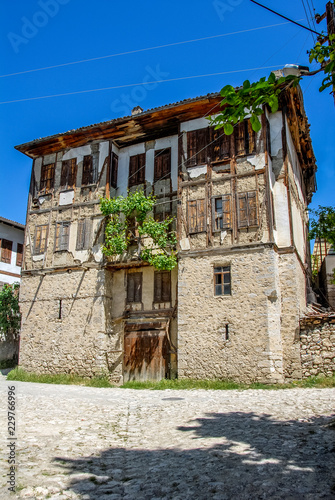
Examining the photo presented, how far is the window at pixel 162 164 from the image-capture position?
1723cm

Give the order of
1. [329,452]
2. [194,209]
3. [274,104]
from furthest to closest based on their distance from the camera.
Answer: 1. [194,209]
2. [329,452]
3. [274,104]

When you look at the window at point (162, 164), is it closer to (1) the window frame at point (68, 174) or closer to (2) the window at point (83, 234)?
(2) the window at point (83, 234)

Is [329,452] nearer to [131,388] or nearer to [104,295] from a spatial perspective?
[131,388]

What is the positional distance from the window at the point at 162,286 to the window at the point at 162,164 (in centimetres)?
390

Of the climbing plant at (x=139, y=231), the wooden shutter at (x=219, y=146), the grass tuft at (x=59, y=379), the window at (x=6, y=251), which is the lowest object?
the grass tuft at (x=59, y=379)

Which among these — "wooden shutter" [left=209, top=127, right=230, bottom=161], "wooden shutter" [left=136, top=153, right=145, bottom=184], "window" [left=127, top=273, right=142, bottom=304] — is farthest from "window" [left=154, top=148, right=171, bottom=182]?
"window" [left=127, top=273, right=142, bottom=304]

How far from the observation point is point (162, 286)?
53.6ft

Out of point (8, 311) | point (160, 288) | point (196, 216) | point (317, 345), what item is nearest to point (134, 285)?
point (160, 288)

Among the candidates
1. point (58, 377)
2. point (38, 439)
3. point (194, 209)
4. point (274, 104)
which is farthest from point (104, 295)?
point (274, 104)

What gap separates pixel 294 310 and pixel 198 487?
1011 centimetres

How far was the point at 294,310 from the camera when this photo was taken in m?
13.9

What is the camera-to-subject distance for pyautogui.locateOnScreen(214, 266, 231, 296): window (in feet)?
47.2

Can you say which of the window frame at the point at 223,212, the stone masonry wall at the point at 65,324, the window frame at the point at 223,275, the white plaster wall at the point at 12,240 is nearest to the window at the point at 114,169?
the stone masonry wall at the point at 65,324

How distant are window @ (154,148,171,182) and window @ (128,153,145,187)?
25.3 inches
